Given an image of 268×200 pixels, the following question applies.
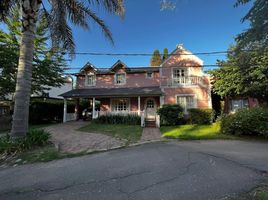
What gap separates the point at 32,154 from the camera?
631 centimetres

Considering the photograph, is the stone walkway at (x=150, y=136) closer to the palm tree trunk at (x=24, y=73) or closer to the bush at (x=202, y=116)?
the bush at (x=202, y=116)

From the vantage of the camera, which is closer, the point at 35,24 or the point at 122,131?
the point at 35,24

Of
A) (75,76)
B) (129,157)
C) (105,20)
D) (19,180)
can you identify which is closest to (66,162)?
(19,180)

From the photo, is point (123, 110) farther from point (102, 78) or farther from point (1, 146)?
point (1, 146)

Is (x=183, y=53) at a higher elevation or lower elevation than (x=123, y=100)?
higher

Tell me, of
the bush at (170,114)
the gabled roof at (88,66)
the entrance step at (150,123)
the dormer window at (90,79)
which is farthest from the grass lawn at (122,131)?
the gabled roof at (88,66)

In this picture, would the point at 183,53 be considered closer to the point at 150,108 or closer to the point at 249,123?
the point at 150,108

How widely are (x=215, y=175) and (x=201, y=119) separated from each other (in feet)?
36.7

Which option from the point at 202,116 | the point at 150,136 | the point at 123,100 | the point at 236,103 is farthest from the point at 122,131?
the point at 236,103

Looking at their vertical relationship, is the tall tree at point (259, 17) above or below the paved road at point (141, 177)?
above

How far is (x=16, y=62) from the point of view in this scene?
13.7m

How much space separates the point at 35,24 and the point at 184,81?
44.2 ft

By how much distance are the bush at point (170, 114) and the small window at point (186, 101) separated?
1.99 meters

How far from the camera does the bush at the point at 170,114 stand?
47.2ft
